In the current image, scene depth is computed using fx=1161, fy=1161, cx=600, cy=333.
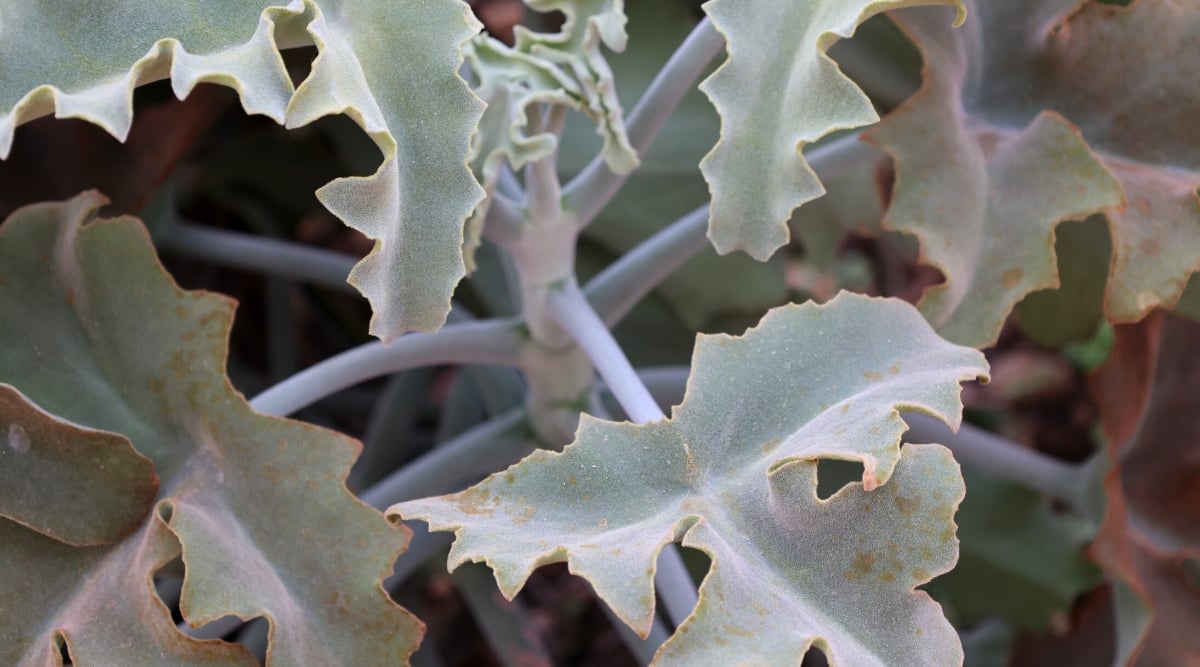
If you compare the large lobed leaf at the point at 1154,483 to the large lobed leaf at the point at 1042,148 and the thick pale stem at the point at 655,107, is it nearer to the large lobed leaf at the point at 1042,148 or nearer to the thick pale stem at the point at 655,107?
the large lobed leaf at the point at 1042,148

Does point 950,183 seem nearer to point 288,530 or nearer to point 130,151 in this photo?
point 288,530

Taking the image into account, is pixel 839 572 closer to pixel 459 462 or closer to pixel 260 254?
pixel 459 462

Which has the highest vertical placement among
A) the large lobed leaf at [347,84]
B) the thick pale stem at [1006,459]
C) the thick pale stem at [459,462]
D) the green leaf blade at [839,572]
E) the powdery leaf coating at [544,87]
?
the large lobed leaf at [347,84]

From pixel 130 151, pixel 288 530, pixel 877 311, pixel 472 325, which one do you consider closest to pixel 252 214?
pixel 130 151

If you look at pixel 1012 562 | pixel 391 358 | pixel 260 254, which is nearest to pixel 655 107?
pixel 391 358

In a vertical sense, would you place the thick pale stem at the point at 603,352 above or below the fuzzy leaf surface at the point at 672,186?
above

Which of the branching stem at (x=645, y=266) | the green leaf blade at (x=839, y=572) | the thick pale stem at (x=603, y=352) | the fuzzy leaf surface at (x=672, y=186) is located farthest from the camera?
the fuzzy leaf surface at (x=672, y=186)

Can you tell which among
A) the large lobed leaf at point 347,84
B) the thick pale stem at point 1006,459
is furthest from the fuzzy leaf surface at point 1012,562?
the large lobed leaf at point 347,84

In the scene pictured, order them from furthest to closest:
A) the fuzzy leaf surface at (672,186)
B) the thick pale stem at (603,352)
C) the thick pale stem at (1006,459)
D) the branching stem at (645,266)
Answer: the fuzzy leaf surface at (672,186)
the thick pale stem at (1006,459)
the branching stem at (645,266)
the thick pale stem at (603,352)

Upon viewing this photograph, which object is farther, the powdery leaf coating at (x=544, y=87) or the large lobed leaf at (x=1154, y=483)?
the large lobed leaf at (x=1154, y=483)
